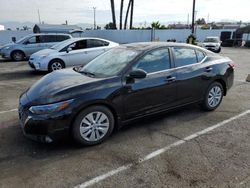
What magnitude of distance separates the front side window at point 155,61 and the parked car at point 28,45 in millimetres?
11766

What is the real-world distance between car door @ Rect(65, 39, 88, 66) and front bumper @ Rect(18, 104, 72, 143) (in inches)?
266

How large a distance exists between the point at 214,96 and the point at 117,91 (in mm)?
2535

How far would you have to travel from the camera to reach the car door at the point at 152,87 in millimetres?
4180

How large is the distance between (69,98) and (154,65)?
5.43 feet

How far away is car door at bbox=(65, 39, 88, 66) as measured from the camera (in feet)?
33.6

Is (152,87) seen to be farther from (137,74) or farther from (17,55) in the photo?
(17,55)

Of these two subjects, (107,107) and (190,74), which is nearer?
(107,107)

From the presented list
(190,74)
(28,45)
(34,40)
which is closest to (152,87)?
(190,74)

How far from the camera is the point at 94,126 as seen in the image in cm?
393

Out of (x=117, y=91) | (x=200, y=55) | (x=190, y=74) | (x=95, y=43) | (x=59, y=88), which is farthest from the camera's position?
(x=95, y=43)

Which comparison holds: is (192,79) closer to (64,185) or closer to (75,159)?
(75,159)

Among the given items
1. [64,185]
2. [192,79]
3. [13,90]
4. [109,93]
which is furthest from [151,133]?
[13,90]

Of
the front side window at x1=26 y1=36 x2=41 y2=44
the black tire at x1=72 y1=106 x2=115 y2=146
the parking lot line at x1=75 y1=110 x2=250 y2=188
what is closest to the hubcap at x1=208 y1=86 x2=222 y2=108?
the parking lot line at x1=75 y1=110 x2=250 y2=188

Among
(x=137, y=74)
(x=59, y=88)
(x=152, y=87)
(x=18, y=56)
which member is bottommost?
(x=18, y=56)
